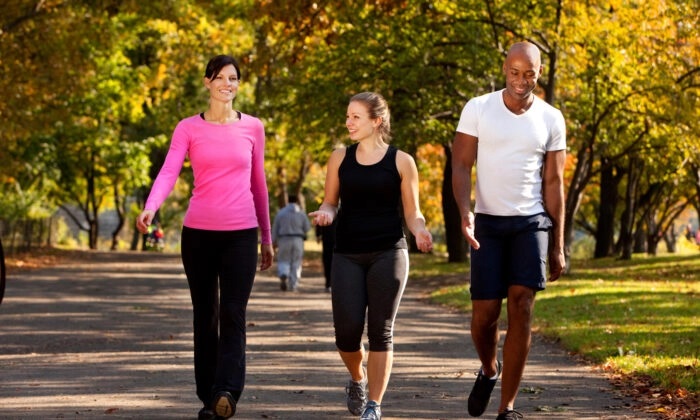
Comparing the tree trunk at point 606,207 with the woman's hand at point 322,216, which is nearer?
the woman's hand at point 322,216

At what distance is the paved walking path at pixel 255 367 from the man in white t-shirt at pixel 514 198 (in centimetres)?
110

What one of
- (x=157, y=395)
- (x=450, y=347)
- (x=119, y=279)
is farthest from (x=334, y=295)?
(x=119, y=279)

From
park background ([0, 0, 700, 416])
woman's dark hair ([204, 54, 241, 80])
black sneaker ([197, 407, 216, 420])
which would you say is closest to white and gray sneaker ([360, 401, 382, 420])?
black sneaker ([197, 407, 216, 420])

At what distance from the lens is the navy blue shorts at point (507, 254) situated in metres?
7.79

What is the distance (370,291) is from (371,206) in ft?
1.57

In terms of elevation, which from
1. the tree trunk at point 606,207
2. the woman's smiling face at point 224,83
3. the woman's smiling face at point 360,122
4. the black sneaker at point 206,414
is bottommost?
the black sneaker at point 206,414

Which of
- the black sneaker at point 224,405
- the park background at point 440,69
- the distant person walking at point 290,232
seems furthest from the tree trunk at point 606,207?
the black sneaker at point 224,405

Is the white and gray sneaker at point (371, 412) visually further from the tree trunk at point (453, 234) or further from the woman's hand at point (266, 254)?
the tree trunk at point (453, 234)

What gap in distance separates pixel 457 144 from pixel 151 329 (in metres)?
9.24

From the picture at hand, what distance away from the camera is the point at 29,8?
32.6 m

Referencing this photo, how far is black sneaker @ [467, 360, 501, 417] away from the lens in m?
8.21

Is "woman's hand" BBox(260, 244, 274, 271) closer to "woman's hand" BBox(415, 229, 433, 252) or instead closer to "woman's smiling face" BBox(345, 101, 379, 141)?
"woman's smiling face" BBox(345, 101, 379, 141)

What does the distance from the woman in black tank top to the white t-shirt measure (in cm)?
40

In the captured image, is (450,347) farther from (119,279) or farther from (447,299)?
(119,279)
